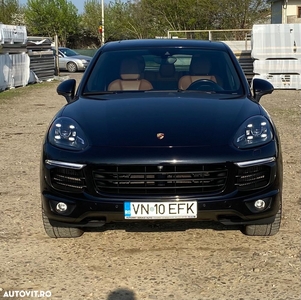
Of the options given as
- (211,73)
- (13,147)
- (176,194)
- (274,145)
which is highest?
(211,73)

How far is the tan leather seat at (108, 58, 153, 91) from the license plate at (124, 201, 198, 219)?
1675 millimetres

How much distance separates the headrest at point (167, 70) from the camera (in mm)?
5621

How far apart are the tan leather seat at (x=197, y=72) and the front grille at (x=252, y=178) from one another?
5.08 ft

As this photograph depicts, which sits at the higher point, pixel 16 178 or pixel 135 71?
pixel 135 71

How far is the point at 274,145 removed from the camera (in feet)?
14.2

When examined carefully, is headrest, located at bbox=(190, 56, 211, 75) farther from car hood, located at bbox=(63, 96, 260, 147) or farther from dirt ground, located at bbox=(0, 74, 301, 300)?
dirt ground, located at bbox=(0, 74, 301, 300)

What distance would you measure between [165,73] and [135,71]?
0.93 ft

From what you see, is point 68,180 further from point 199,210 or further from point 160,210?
point 199,210

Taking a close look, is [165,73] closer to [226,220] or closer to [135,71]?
[135,71]

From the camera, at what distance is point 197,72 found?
18.4 ft

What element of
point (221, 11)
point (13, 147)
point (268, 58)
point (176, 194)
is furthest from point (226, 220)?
point (221, 11)

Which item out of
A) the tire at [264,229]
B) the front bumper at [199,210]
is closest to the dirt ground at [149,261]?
the tire at [264,229]

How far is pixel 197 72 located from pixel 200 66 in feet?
0.25

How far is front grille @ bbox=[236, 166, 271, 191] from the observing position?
412 centimetres
